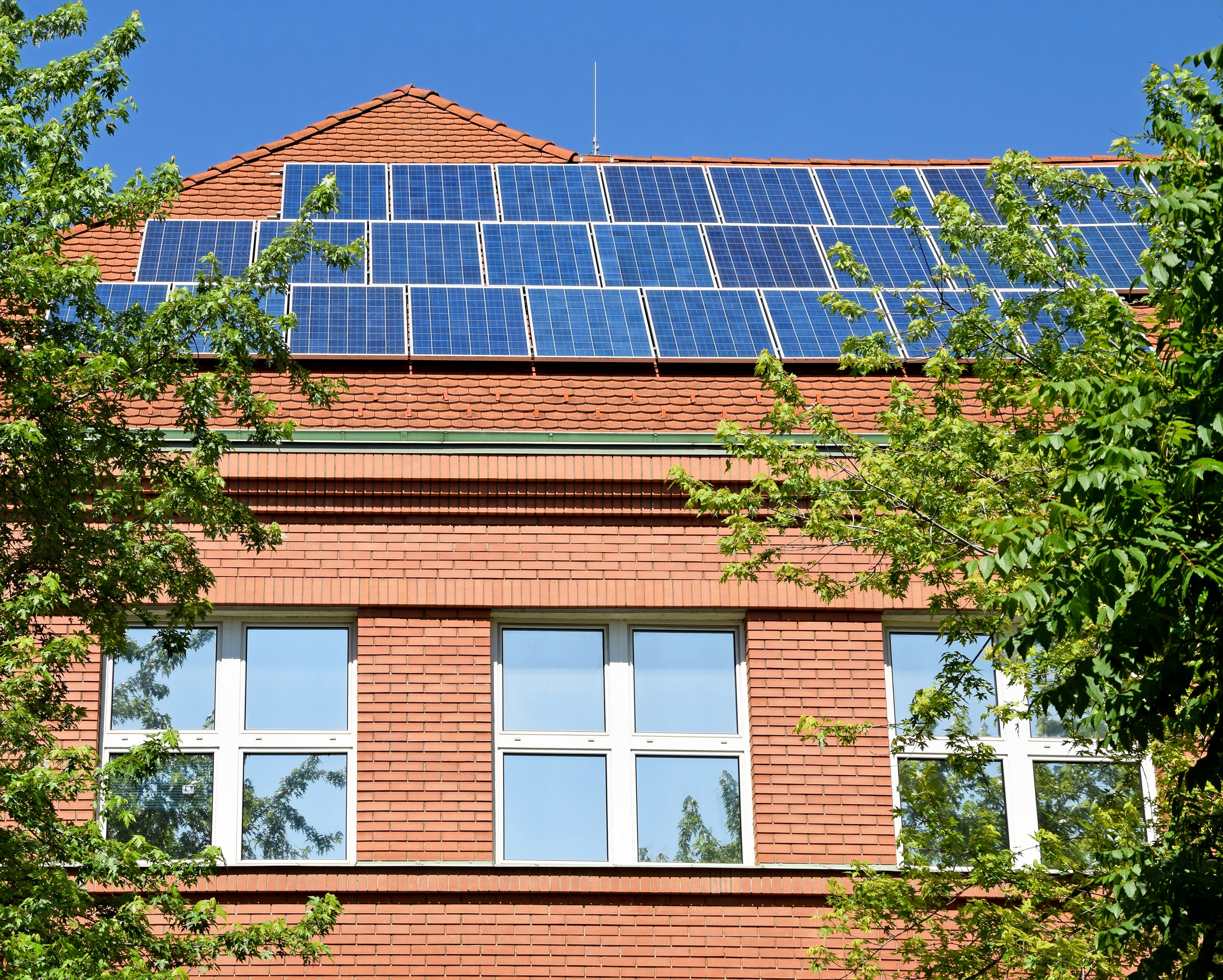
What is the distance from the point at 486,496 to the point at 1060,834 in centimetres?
575

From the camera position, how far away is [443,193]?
17375mm

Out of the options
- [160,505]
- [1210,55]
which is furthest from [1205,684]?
[160,505]

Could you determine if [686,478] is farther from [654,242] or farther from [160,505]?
[654,242]

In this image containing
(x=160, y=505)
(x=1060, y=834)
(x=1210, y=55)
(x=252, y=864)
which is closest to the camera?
(x=1210, y=55)

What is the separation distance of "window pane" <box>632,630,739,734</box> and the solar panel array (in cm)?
265

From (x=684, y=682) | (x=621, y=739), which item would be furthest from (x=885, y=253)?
(x=621, y=739)

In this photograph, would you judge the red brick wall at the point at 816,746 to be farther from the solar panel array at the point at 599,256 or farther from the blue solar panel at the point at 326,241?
the blue solar panel at the point at 326,241

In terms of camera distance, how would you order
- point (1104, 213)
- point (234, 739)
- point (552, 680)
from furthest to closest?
point (1104, 213), point (552, 680), point (234, 739)

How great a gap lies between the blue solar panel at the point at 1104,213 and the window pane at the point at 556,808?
8.27m

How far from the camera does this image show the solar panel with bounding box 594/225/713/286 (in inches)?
613

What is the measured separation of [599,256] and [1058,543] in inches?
394

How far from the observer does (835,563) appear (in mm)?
13680

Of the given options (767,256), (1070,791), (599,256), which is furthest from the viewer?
(767,256)

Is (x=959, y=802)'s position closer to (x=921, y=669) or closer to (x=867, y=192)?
(x=921, y=669)
